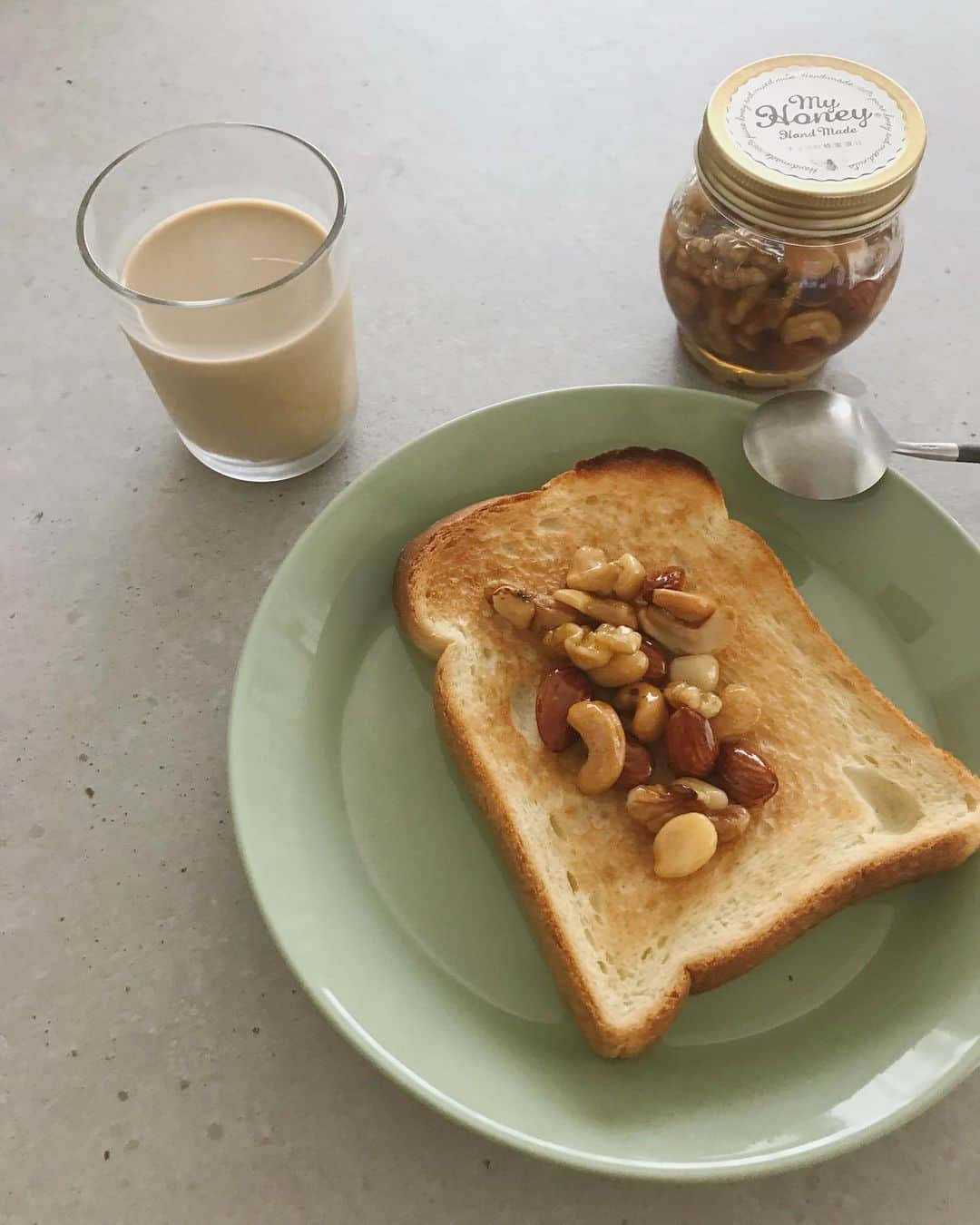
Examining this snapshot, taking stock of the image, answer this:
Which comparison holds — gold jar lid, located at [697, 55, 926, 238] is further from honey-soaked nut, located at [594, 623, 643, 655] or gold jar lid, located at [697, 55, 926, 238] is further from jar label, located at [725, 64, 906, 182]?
honey-soaked nut, located at [594, 623, 643, 655]

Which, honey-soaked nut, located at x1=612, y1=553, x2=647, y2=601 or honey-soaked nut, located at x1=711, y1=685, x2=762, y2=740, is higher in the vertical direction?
honey-soaked nut, located at x1=612, y1=553, x2=647, y2=601

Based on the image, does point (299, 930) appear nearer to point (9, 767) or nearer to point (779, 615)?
point (9, 767)

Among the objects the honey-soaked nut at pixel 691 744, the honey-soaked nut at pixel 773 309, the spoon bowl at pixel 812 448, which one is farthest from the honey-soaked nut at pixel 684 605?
the honey-soaked nut at pixel 773 309

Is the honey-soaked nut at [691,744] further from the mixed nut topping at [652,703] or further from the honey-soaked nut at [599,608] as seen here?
the honey-soaked nut at [599,608]

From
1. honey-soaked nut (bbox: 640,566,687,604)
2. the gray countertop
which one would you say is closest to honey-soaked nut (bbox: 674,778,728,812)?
honey-soaked nut (bbox: 640,566,687,604)

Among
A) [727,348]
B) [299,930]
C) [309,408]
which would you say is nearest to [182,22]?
[309,408]

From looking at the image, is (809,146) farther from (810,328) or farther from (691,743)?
(691,743)
